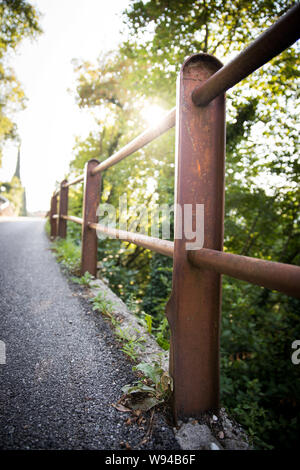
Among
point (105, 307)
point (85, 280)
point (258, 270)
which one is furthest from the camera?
point (85, 280)

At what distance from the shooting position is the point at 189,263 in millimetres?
889

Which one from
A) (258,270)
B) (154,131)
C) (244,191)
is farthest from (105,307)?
(244,191)

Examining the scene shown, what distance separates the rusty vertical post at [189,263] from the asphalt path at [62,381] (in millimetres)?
184

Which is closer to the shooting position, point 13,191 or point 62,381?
point 62,381

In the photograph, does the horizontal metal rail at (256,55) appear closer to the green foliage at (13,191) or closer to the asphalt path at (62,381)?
the asphalt path at (62,381)

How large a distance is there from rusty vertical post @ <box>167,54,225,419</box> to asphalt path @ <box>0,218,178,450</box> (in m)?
0.18

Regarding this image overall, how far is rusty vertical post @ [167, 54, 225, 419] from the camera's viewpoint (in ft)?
2.88

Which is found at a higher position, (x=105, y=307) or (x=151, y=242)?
(x=151, y=242)

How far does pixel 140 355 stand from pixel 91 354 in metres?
0.24

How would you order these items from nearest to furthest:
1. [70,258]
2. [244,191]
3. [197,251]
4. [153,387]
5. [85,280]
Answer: [197,251] < [153,387] < [85,280] < [70,258] < [244,191]

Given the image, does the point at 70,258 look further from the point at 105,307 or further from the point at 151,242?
the point at 151,242

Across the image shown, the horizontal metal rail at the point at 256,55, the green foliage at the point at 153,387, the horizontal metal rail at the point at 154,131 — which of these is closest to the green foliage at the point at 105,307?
the green foliage at the point at 153,387

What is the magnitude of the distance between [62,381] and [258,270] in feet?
2.90
